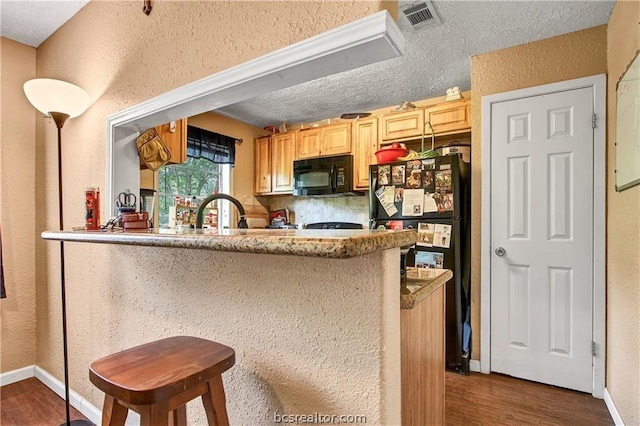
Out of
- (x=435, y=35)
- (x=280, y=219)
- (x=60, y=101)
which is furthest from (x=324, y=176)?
(x=60, y=101)

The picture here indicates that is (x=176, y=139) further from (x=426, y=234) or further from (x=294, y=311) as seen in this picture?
(x=426, y=234)

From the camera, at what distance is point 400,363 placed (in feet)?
3.02

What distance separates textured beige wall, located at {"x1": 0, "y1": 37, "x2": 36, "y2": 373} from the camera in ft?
7.66

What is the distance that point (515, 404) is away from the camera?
201cm

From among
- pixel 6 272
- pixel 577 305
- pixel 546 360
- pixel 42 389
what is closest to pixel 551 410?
pixel 546 360

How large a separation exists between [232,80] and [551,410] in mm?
2499

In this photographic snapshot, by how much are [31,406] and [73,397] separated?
1.10 ft

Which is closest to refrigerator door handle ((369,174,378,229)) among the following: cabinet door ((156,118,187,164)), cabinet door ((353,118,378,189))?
cabinet door ((353,118,378,189))

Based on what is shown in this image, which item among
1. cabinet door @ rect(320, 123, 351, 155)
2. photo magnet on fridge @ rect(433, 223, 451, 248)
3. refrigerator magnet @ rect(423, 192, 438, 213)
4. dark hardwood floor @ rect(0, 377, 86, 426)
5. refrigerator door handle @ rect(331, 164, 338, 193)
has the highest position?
cabinet door @ rect(320, 123, 351, 155)

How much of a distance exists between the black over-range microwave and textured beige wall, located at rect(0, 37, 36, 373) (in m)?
2.32

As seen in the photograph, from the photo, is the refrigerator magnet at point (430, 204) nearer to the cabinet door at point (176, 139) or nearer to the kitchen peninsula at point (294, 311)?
the kitchen peninsula at point (294, 311)

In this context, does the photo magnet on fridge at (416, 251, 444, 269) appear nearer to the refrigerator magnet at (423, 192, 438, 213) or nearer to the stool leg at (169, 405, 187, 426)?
the refrigerator magnet at (423, 192, 438, 213)

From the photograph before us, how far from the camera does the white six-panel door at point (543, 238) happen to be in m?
2.15

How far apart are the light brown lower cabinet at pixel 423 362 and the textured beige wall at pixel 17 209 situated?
2815 millimetres
